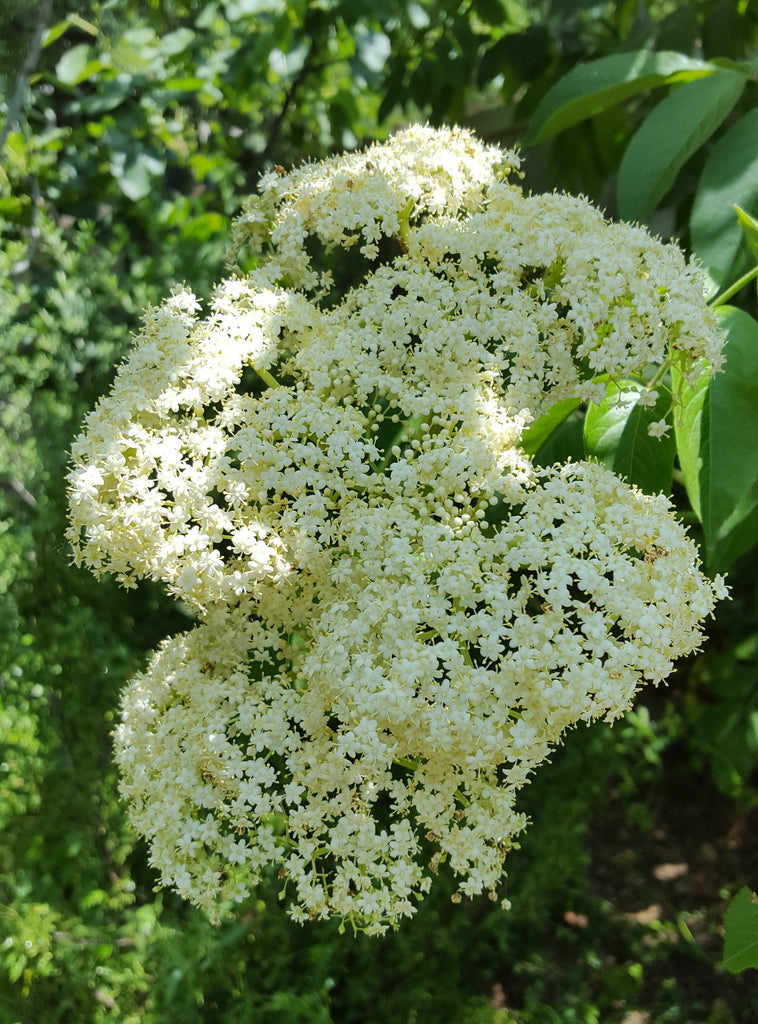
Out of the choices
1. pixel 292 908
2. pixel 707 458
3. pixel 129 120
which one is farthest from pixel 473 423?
pixel 129 120

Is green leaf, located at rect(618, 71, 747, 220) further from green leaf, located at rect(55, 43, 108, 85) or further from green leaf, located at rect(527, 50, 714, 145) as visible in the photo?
green leaf, located at rect(55, 43, 108, 85)

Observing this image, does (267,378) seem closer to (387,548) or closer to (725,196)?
(387,548)

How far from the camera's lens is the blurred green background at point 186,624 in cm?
182

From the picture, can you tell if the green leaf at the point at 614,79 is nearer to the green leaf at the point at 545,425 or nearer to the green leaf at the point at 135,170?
the green leaf at the point at 545,425

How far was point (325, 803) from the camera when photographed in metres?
0.86

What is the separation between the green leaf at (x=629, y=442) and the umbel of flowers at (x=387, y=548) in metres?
0.05

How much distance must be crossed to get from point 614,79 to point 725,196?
0.28 metres

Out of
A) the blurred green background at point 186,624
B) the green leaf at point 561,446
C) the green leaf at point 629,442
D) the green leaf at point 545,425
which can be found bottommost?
the blurred green background at point 186,624

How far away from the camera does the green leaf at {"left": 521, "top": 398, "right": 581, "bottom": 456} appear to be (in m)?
1.04

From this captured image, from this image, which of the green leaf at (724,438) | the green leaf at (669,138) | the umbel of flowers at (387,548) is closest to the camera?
the umbel of flowers at (387,548)

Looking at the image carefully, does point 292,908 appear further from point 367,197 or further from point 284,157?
point 284,157

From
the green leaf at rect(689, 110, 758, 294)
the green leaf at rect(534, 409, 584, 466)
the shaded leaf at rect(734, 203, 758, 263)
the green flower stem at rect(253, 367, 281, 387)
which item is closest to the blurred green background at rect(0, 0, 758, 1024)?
the green leaf at rect(689, 110, 758, 294)

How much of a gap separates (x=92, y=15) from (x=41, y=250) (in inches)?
28.9

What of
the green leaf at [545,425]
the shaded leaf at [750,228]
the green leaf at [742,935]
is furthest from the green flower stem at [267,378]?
the green leaf at [742,935]
